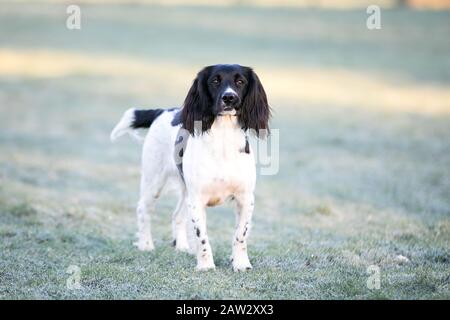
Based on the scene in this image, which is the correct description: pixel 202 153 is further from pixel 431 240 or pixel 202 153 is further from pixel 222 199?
pixel 431 240

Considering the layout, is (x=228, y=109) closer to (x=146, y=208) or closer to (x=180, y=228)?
(x=180, y=228)

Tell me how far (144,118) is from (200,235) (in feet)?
6.85

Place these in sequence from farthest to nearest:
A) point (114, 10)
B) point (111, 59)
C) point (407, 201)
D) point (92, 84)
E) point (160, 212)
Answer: point (114, 10), point (111, 59), point (92, 84), point (407, 201), point (160, 212)

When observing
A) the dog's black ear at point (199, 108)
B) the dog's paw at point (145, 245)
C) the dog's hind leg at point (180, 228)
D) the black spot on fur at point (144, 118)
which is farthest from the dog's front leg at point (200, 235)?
the black spot on fur at point (144, 118)

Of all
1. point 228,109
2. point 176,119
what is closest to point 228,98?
point 228,109

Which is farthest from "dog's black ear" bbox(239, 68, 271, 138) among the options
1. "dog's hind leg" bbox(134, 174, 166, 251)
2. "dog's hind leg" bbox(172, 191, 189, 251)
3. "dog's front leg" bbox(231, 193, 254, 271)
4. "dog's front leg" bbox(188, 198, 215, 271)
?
"dog's hind leg" bbox(134, 174, 166, 251)

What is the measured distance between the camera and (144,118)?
826cm

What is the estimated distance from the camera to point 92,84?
25250mm

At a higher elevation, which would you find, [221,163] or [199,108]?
[199,108]

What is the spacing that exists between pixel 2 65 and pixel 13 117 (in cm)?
991

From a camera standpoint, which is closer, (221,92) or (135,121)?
(221,92)

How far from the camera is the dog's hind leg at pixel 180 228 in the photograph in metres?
7.76

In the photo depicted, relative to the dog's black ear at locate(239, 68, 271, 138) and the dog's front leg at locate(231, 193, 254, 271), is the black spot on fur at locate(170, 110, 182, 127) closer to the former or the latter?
the dog's black ear at locate(239, 68, 271, 138)

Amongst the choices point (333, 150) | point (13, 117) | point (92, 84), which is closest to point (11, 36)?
point (92, 84)
